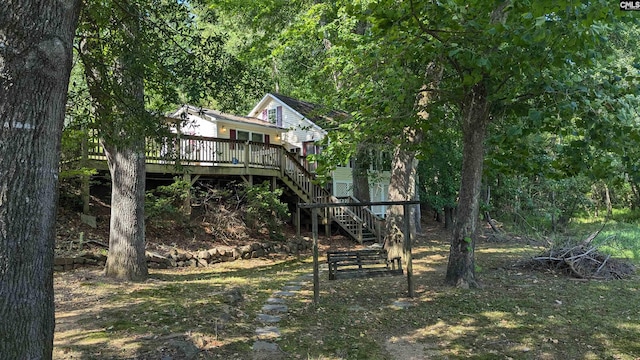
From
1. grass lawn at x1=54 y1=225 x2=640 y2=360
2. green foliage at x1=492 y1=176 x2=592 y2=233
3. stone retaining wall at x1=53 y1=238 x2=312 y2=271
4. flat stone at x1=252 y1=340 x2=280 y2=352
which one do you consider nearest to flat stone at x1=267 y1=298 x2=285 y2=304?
grass lawn at x1=54 y1=225 x2=640 y2=360

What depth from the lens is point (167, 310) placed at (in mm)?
5492

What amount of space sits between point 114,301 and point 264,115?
1974 cm

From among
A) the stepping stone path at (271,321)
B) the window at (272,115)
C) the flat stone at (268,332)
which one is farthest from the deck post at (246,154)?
the flat stone at (268,332)

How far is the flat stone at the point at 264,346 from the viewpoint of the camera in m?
4.47

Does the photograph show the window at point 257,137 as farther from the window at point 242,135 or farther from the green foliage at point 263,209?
the green foliage at point 263,209

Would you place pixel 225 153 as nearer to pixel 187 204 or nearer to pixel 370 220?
pixel 187 204

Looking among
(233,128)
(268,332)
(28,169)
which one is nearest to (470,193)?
(268,332)

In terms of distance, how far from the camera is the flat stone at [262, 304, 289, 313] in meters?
6.15

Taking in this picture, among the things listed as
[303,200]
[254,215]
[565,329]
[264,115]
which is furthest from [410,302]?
[264,115]

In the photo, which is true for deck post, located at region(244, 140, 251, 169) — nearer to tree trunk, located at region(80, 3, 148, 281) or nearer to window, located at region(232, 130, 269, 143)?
window, located at region(232, 130, 269, 143)

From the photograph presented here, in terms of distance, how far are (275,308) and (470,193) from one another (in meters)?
3.94

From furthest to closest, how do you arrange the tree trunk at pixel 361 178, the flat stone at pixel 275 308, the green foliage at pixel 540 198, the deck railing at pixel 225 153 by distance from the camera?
the green foliage at pixel 540 198 < the tree trunk at pixel 361 178 < the deck railing at pixel 225 153 < the flat stone at pixel 275 308

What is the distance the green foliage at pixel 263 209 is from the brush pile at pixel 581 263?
754cm

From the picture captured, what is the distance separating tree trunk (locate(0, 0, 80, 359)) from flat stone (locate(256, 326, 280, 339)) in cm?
243
